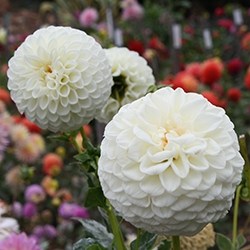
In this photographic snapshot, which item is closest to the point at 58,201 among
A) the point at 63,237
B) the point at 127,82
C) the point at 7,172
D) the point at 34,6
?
the point at 63,237

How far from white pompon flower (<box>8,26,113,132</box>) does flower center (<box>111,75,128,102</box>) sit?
153mm

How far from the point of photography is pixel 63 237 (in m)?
2.30

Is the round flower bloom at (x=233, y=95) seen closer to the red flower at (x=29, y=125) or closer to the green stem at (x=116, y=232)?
the red flower at (x=29, y=125)

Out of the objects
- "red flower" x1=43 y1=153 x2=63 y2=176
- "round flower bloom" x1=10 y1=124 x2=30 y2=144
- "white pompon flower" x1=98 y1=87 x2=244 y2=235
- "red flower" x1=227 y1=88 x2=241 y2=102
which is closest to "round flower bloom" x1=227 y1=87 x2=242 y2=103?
"red flower" x1=227 y1=88 x2=241 y2=102

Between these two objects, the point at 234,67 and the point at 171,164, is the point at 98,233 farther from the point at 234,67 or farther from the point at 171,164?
the point at 234,67

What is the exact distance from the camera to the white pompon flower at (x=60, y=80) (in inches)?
34.8

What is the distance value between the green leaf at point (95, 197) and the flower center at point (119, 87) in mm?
251

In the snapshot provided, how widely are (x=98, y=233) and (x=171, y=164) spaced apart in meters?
0.34

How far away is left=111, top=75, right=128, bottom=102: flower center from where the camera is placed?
3.50 feet

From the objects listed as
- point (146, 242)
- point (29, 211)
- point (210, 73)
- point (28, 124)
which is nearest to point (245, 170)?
point (146, 242)

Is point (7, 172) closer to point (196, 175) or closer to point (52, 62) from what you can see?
point (52, 62)

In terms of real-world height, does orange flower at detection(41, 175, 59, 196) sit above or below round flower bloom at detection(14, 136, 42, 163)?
below

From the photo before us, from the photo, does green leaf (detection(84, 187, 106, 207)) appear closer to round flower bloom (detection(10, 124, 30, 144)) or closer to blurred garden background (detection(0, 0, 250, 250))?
blurred garden background (detection(0, 0, 250, 250))

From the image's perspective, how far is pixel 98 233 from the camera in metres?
0.97
